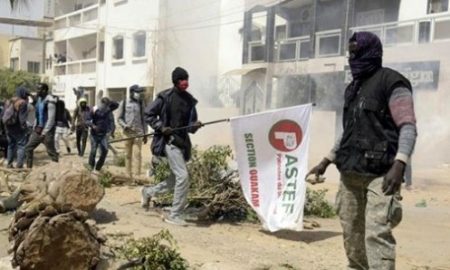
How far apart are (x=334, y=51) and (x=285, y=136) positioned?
561 inches

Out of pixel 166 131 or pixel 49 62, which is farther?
pixel 49 62

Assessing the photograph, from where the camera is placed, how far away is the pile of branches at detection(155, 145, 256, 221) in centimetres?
647

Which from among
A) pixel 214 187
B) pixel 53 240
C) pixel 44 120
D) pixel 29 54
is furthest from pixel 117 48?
pixel 53 240

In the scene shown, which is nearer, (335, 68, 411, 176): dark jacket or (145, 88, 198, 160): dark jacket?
(335, 68, 411, 176): dark jacket

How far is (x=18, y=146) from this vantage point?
31.7 ft

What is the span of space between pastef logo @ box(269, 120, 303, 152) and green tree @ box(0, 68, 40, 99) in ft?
106

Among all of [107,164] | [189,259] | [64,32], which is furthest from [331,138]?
[64,32]

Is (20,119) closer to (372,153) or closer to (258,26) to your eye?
(372,153)

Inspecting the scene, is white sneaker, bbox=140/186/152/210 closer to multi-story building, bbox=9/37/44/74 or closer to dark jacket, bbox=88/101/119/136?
dark jacket, bbox=88/101/119/136

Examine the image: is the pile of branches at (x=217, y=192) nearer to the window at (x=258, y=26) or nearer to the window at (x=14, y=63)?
the window at (x=258, y=26)

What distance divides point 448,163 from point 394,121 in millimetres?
12437

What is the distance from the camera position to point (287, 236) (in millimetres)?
5891

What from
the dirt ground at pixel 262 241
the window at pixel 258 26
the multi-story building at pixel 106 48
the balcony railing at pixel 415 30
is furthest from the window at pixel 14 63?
the dirt ground at pixel 262 241

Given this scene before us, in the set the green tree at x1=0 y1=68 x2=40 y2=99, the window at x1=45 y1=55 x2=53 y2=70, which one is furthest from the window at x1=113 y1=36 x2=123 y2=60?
the window at x1=45 y1=55 x2=53 y2=70
